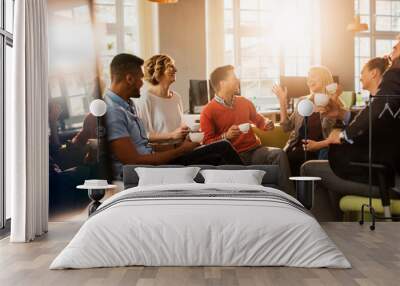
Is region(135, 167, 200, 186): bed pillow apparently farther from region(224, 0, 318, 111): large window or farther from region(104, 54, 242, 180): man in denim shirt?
region(224, 0, 318, 111): large window

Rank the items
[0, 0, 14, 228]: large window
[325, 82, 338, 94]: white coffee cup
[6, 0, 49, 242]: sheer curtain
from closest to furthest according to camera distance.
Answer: [6, 0, 49, 242]: sheer curtain < [0, 0, 14, 228]: large window < [325, 82, 338, 94]: white coffee cup

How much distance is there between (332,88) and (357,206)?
1.42 meters

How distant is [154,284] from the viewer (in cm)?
396

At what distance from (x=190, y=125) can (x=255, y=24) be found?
1.41 m

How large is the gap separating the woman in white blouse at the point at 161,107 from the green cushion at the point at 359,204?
2.03 m

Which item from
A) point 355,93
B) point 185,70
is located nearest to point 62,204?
point 185,70

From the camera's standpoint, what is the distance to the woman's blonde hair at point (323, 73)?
695 cm

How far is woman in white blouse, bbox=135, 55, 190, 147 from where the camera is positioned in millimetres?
6789

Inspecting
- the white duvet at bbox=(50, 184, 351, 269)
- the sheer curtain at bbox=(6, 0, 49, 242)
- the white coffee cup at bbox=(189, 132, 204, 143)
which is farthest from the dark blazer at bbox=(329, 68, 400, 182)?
the sheer curtain at bbox=(6, 0, 49, 242)

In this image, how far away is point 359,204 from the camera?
6.82 m

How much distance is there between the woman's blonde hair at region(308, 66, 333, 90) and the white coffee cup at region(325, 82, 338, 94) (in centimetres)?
4

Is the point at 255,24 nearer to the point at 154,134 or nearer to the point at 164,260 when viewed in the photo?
the point at 154,134

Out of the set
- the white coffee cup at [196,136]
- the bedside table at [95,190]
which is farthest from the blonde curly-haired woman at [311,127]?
the bedside table at [95,190]

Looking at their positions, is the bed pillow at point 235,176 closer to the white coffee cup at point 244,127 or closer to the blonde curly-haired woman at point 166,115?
the blonde curly-haired woman at point 166,115
